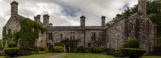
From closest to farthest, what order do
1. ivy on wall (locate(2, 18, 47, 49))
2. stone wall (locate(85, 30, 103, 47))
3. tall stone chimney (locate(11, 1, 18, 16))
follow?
ivy on wall (locate(2, 18, 47, 49)), tall stone chimney (locate(11, 1, 18, 16)), stone wall (locate(85, 30, 103, 47))

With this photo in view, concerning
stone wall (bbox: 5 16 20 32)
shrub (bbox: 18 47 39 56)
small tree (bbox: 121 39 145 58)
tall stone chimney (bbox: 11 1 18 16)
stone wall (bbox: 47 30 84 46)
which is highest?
tall stone chimney (bbox: 11 1 18 16)

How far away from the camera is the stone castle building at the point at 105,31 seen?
23812mm

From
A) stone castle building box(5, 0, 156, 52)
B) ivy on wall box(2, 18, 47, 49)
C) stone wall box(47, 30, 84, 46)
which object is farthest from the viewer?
stone wall box(47, 30, 84, 46)

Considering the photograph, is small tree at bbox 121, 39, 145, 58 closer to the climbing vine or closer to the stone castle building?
the stone castle building

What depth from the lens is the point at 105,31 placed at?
36.9 meters

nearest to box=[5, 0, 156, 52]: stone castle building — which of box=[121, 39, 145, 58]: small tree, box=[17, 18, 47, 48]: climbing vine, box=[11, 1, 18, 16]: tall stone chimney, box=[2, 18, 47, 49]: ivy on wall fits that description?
box=[11, 1, 18, 16]: tall stone chimney

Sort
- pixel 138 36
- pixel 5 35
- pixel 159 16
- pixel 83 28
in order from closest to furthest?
pixel 138 36 → pixel 5 35 → pixel 159 16 → pixel 83 28

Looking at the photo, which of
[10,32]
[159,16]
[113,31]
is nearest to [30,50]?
[10,32]

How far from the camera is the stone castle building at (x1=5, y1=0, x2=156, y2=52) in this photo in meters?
23.8

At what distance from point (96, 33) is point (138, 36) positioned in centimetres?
1425

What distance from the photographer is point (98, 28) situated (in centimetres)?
3738

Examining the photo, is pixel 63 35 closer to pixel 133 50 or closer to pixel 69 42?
pixel 69 42

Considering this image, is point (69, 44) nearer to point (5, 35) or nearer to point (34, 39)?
point (34, 39)

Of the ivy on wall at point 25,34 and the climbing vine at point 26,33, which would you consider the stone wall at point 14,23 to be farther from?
the climbing vine at point 26,33
